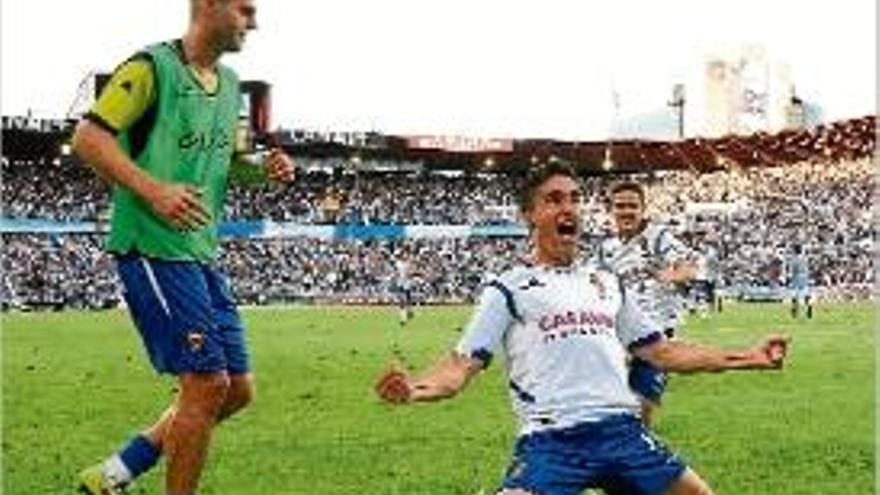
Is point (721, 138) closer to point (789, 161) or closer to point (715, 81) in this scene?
point (789, 161)

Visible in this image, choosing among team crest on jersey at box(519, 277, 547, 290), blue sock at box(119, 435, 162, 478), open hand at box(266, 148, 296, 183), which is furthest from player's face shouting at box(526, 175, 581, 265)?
blue sock at box(119, 435, 162, 478)

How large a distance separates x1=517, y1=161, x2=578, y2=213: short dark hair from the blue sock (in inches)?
101

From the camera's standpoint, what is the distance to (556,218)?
22.9 ft

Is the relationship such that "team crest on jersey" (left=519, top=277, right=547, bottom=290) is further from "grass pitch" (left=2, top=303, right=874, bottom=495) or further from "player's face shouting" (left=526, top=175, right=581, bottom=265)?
"grass pitch" (left=2, top=303, right=874, bottom=495)

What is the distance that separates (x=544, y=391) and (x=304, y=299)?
2879 inches

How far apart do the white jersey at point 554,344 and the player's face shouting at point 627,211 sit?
615cm

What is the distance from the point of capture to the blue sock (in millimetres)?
8648

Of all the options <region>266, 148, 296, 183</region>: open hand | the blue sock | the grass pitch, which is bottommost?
the grass pitch

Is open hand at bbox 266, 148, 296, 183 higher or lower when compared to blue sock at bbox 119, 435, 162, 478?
higher

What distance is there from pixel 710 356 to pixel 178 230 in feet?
7.56

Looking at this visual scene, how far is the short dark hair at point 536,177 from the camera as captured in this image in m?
7.00

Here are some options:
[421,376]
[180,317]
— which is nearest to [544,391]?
[421,376]

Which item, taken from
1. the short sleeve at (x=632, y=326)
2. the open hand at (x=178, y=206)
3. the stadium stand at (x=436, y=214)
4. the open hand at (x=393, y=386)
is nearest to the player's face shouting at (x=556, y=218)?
the short sleeve at (x=632, y=326)

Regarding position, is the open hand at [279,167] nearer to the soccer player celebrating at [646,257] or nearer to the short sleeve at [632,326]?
the short sleeve at [632,326]
